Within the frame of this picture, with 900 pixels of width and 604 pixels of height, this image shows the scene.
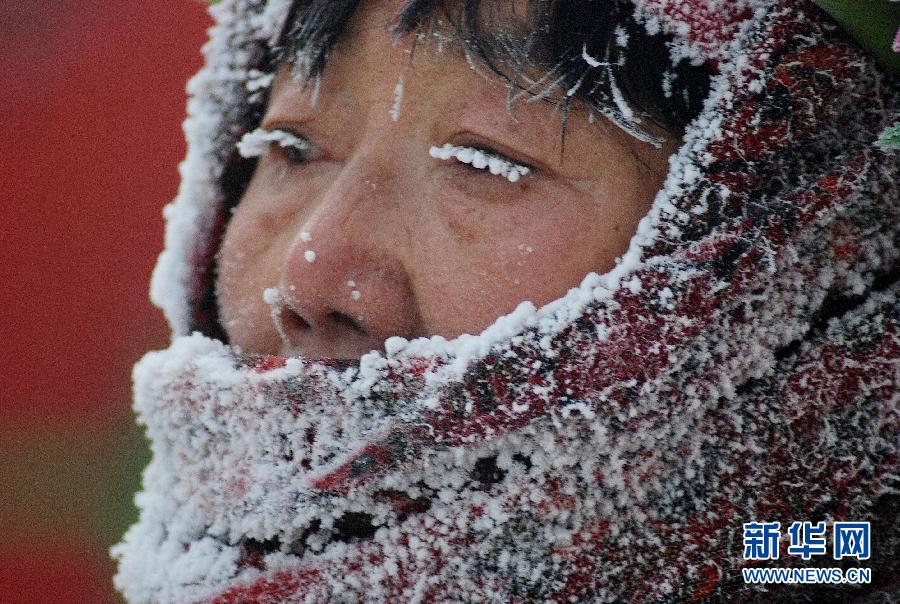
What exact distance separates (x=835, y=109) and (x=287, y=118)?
78cm

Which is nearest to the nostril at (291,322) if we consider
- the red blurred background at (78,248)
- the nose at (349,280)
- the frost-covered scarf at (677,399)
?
the nose at (349,280)

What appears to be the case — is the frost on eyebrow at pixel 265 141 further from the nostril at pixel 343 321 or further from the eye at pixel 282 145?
the nostril at pixel 343 321

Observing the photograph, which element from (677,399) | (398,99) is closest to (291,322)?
(398,99)

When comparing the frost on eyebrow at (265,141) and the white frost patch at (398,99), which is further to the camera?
the frost on eyebrow at (265,141)

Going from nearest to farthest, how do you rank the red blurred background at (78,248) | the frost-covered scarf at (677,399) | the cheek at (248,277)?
1. the frost-covered scarf at (677,399)
2. the cheek at (248,277)
3. the red blurred background at (78,248)

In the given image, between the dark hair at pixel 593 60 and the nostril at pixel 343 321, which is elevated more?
the dark hair at pixel 593 60

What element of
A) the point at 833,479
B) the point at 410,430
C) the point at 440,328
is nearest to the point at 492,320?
the point at 440,328

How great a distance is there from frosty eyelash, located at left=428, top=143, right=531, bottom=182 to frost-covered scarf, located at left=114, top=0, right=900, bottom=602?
0.19 m

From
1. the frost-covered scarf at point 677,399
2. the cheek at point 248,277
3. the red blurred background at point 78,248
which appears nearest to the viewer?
the frost-covered scarf at point 677,399

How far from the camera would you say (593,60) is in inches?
40.6

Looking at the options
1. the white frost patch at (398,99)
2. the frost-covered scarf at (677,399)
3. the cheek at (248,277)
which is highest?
the white frost patch at (398,99)

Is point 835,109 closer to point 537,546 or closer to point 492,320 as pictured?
point 492,320

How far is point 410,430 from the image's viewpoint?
94cm

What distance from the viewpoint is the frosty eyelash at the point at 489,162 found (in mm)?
1073
